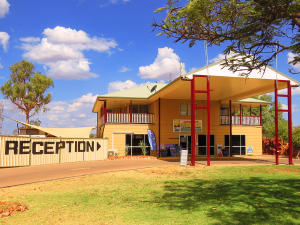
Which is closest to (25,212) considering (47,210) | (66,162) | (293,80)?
(47,210)

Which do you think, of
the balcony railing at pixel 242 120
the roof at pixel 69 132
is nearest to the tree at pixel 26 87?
the roof at pixel 69 132

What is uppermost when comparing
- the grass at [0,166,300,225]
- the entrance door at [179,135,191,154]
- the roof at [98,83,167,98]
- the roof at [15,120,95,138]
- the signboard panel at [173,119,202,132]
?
the roof at [98,83,167,98]

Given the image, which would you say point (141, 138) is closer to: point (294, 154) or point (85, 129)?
point (85, 129)

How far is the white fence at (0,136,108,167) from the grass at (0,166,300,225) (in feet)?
22.5

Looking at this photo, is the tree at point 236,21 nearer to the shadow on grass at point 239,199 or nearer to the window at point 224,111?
the shadow on grass at point 239,199

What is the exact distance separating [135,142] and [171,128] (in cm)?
334

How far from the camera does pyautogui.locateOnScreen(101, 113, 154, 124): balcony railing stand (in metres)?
23.8

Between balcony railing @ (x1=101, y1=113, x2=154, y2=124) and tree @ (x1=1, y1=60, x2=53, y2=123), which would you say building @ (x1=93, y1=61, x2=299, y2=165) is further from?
tree @ (x1=1, y1=60, x2=53, y2=123)

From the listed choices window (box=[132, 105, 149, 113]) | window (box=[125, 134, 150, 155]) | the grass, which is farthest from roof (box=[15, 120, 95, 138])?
the grass

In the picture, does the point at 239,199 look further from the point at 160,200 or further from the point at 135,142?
the point at 135,142

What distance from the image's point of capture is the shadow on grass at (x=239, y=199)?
19.8 ft

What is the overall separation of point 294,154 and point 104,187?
766 inches

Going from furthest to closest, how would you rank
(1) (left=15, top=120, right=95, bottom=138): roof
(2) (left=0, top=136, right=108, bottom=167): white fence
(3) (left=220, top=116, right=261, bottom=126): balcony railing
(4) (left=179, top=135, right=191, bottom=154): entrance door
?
(1) (left=15, top=120, right=95, bottom=138): roof < (3) (left=220, top=116, right=261, bottom=126): balcony railing < (4) (left=179, top=135, right=191, bottom=154): entrance door < (2) (left=0, top=136, right=108, bottom=167): white fence

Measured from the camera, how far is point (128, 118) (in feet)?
79.4
